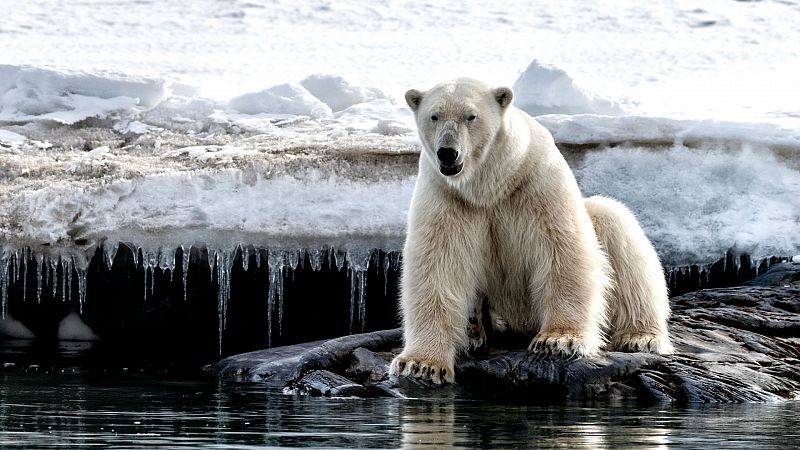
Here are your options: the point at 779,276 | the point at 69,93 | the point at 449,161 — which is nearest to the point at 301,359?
the point at 449,161

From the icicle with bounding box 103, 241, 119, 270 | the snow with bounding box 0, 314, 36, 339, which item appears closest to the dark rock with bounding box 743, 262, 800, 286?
the icicle with bounding box 103, 241, 119, 270

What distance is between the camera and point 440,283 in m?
6.65

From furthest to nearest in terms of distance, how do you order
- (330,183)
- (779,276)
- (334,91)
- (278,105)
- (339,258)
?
(334,91), (278,105), (330,183), (339,258), (779,276)

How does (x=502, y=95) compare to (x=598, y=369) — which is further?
(x=502, y=95)

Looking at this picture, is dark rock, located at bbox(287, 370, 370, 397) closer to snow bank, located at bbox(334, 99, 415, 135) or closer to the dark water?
the dark water

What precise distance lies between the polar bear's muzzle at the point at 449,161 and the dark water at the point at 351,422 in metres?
1.19

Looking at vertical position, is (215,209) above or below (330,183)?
below

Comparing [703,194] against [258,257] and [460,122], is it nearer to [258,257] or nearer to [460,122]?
[258,257]

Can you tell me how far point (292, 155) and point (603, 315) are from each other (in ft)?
17.7

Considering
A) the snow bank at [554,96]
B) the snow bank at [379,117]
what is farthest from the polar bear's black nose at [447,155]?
the snow bank at [554,96]

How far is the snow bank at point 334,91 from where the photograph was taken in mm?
15883

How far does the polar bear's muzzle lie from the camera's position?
6.37 metres

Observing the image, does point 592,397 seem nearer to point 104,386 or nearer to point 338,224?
point 104,386

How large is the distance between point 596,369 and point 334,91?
985cm
